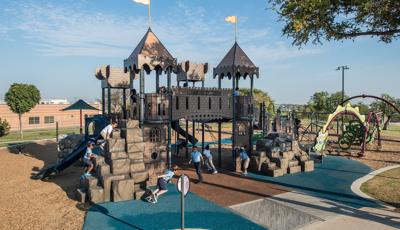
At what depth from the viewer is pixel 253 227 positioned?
8.80 m

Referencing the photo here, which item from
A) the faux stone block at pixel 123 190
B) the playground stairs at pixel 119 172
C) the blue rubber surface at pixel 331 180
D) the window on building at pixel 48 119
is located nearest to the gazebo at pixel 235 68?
the blue rubber surface at pixel 331 180

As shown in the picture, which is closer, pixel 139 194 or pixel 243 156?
pixel 139 194

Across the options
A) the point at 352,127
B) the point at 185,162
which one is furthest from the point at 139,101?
the point at 352,127

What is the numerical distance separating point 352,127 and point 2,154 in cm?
2655

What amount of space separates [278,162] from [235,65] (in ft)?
20.1

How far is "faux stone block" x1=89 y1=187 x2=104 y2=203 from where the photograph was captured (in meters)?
11.0

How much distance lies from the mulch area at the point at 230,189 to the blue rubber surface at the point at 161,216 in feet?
2.59

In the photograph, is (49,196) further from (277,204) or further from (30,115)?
(30,115)

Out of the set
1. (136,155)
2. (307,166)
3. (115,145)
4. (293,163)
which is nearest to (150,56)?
(115,145)

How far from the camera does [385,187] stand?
41.9ft

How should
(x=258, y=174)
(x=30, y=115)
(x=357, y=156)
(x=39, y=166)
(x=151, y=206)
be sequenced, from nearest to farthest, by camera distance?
(x=151, y=206)
(x=258, y=174)
(x=39, y=166)
(x=357, y=156)
(x=30, y=115)

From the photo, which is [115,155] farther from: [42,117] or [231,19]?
[42,117]

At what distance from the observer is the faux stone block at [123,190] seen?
11.2m

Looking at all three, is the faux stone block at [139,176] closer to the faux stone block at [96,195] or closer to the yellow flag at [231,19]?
the faux stone block at [96,195]
